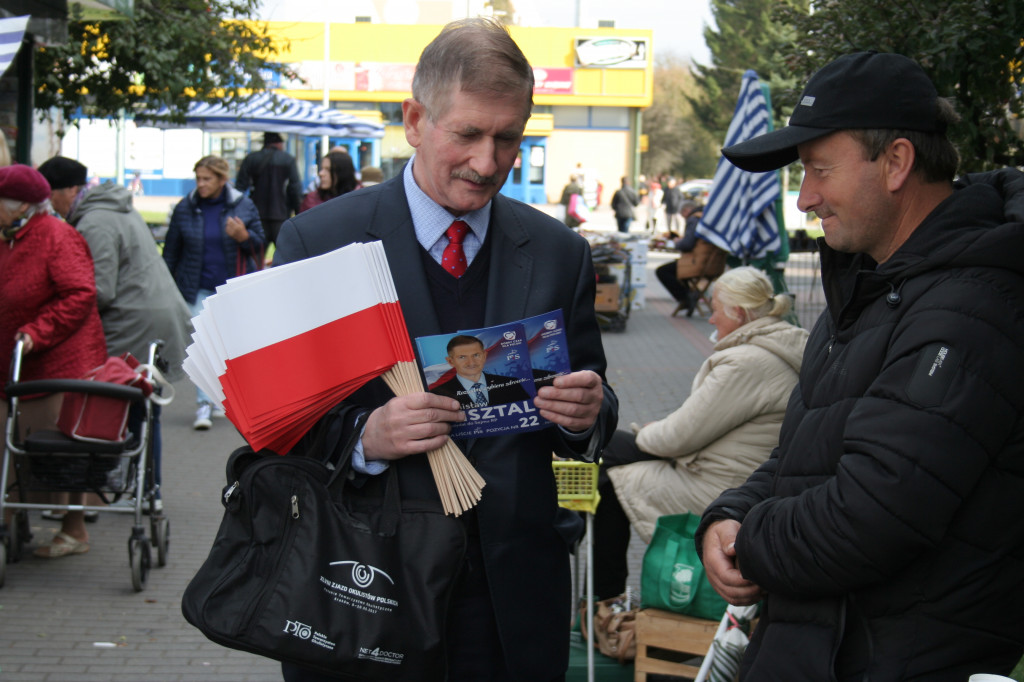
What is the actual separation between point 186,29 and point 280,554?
9.48m

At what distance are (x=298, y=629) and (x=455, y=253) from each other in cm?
88

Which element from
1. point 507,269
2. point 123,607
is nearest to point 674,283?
point 123,607

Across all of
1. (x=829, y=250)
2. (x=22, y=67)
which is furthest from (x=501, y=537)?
(x=22, y=67)

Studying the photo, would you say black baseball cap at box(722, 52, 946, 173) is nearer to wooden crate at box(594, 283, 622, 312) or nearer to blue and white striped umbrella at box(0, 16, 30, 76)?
blue and white striped umbrella at box(0, 16, 30, 76)

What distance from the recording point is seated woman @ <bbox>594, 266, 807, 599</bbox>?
4.84m

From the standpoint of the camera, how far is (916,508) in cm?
185

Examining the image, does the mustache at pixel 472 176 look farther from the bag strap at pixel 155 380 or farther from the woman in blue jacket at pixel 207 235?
the woman in blue jacket at pixel 207 235

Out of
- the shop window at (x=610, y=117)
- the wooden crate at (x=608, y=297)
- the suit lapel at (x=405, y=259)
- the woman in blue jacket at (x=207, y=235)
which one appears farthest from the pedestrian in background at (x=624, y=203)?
the suit lapel at (x=405, y=259)

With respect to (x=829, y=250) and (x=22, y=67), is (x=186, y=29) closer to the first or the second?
(x=22, y=67)

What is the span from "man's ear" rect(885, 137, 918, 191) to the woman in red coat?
465 centimetres

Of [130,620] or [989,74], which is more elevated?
[989,74]

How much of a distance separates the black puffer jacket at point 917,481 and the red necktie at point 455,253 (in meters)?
0.83

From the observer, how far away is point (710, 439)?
16.1 feet

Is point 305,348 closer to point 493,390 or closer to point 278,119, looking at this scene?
point 493,390
